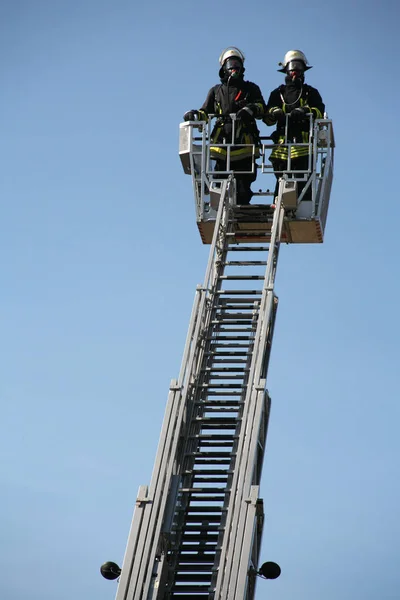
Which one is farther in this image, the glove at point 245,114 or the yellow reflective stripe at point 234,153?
the yellow reflective stripe at point 234,153

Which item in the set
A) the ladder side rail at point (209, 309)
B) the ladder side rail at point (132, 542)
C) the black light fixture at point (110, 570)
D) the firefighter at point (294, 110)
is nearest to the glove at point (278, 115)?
the firefighter at point (294, 110)

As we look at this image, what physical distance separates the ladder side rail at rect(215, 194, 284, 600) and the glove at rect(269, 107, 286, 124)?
4.81ft

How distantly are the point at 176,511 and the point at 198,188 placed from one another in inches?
237

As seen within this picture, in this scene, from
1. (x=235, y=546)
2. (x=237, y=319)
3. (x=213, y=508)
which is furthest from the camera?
(x=237, y=319)

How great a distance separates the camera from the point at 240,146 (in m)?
17.9

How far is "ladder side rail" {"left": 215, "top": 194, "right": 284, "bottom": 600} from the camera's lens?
12695 millimetres

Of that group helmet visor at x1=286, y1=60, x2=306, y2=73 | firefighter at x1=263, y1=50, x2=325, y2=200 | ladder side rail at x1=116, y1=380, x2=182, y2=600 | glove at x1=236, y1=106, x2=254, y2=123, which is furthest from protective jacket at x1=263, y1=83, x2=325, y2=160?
ladder side rail at x1=116, y1=380, x2=182, y2=600

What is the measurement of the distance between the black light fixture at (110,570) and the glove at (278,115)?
756 cm

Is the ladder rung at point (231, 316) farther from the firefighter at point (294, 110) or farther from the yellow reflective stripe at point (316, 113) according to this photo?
the yellow reflective stripe at point (316, 113)

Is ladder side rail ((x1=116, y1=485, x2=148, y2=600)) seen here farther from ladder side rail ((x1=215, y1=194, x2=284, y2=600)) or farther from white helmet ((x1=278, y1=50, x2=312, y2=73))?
white helmet ((x1=278, y1=50, x2=312, y2=73))

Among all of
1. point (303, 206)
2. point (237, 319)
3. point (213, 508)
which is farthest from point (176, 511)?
point (303, 206)

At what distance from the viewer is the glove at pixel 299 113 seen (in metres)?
17.7

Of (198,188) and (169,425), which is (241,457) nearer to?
(169,425)

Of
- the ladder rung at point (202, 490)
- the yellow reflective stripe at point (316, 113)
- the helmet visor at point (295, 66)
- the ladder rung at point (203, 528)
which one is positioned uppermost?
the helmet visor at point (295, 66)
